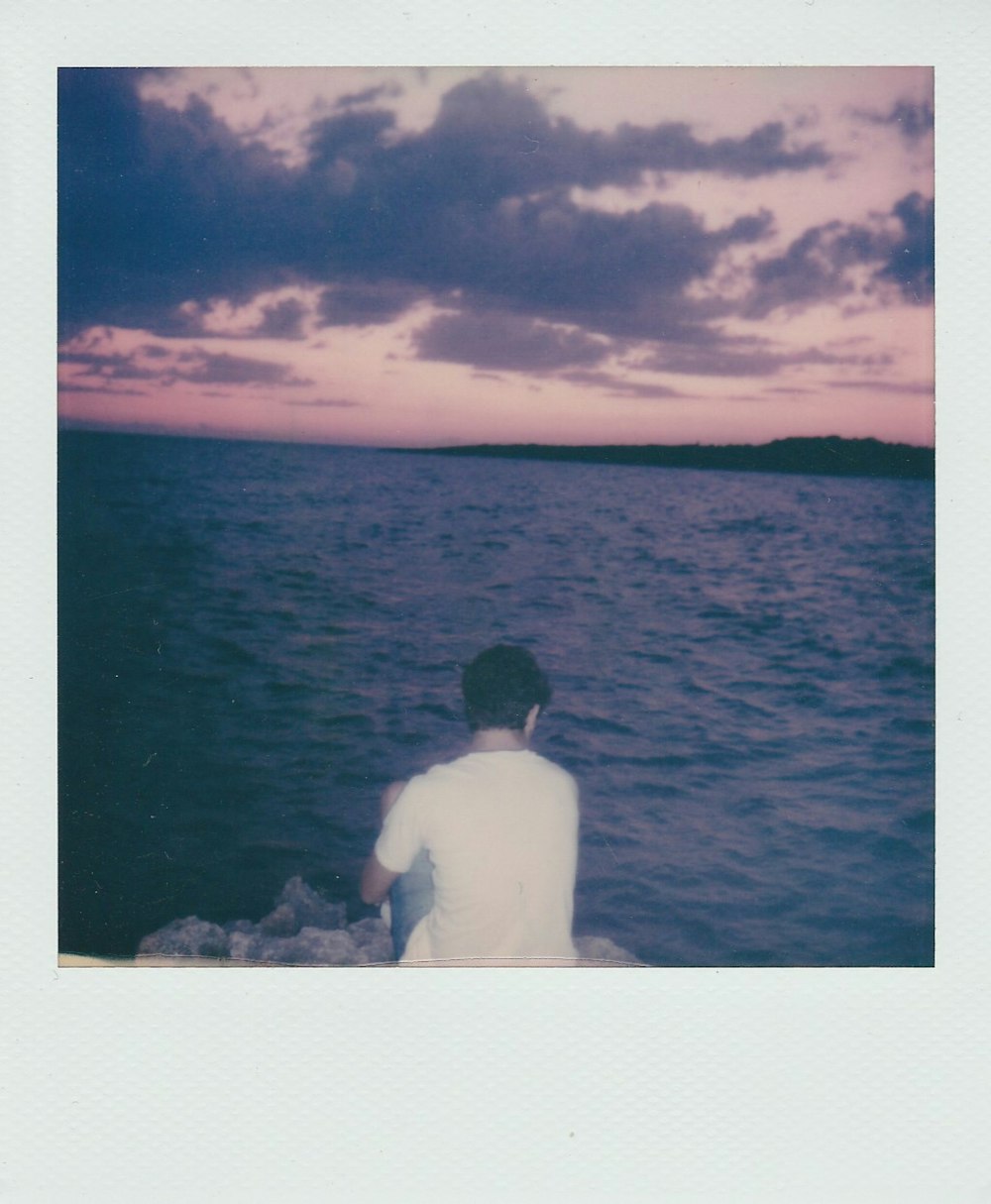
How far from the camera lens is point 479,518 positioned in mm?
2645

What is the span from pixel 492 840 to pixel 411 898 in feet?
0.94

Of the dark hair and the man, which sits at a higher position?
the dark hair

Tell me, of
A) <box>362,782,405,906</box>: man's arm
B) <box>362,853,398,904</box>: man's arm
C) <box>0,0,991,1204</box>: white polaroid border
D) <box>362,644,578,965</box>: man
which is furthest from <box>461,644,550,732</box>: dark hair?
<box>0,0,991,1204</box>: white polaroid border

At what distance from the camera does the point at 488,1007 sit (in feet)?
5.99

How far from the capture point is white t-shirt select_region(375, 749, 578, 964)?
154 cm

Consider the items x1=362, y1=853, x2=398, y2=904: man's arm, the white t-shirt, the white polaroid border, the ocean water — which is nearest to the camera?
the white t-shirt

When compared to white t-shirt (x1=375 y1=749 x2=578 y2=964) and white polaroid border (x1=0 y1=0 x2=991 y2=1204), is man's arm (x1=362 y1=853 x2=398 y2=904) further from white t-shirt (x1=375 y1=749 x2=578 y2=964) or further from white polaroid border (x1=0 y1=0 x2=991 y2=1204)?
white polaroid border (x1=0 y1=0 x2=991 y2=1204)

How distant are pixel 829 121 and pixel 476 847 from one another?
202cm

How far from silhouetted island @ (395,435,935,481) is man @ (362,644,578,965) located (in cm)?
104

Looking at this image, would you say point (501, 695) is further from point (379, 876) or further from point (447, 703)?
point (447, 703)

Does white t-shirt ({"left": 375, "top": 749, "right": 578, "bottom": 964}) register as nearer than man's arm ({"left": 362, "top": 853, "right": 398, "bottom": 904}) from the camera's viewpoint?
Yes

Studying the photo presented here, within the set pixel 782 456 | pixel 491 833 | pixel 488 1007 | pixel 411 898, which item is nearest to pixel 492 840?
pixel 491 833

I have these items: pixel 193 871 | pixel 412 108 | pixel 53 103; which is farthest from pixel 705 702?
pixel 53 103

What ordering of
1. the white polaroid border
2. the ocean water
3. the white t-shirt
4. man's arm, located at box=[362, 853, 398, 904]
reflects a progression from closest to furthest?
the white t-shirt < man's arm, located at box=[362, 853, 398, 904] < the white polaroid border < the ocean water
